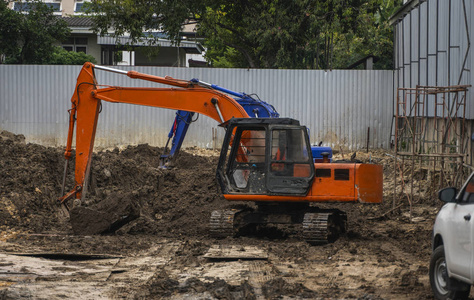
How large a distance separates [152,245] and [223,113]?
3156mm

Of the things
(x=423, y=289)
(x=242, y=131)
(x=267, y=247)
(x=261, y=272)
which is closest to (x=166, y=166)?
(x=242, y=131)

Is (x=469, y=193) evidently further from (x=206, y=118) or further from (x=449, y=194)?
(x=206, y=118)

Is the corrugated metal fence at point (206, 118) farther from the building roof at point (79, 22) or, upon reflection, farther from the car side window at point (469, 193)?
the car side window at point (469, 193)

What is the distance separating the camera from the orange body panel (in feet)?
38.9

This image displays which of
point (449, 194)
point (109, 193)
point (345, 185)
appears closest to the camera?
point (449, 194)

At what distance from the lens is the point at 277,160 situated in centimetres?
1214

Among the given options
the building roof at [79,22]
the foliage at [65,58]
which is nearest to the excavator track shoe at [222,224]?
the foliage at [65,58]

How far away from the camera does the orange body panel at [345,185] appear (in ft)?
38.9

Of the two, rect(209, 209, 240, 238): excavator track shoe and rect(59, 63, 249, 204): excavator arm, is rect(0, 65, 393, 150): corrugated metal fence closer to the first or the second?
rect(59, 63, 249, 204): excavator arm

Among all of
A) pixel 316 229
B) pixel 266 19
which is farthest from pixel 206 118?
pixel 316 229

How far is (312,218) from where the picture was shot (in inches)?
472

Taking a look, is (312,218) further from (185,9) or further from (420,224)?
(185,9)

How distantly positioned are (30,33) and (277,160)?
21743 millimetres

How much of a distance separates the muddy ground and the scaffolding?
0.73 m
